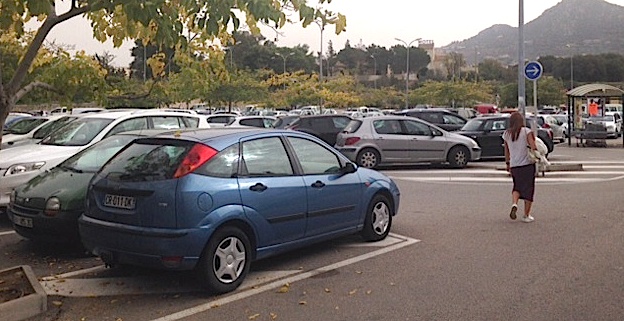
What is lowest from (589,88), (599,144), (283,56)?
(599,144)

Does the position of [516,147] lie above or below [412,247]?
above

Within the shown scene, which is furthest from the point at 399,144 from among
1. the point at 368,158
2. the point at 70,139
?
the point at 70,139

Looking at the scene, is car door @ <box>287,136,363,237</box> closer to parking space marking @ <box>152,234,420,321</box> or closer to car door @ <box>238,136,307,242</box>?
car door @ <box>238,136,307,242</box>

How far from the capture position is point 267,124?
24062 mm

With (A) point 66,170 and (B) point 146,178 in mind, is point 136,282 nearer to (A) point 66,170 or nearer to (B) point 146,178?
(B) point 146,178

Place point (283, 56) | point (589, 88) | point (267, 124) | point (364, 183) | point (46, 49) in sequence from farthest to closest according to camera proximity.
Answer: point (283, 56) < point (589, 88) < point (267, 124) < point (46, 49) < point (364, 183)

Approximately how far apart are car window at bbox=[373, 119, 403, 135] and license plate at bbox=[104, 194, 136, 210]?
484 inches

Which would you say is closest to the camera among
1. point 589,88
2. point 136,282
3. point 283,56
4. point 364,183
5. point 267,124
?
point 136,282

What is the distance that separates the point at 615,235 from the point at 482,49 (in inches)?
6034

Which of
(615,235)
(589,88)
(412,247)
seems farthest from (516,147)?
(589,88)

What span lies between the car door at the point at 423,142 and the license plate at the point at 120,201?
41.4 ft

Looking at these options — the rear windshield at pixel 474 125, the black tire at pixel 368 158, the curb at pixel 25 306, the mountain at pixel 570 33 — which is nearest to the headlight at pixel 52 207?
the curb at pixel 25 306

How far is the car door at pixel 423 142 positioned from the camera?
59.5 feet

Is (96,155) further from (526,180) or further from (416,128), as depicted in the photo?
(416,128)
